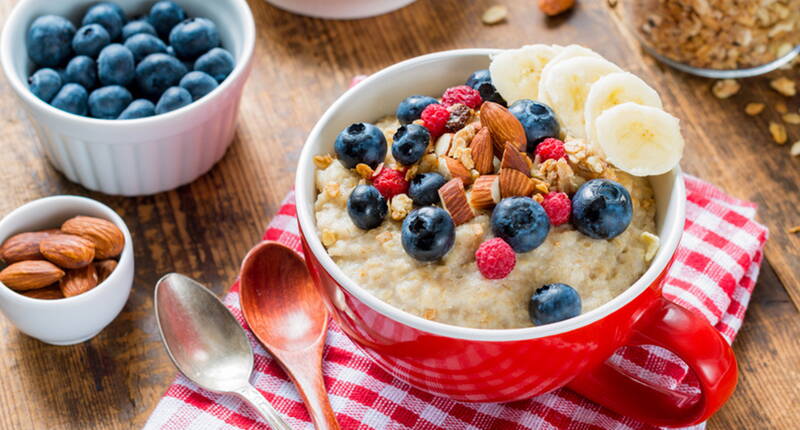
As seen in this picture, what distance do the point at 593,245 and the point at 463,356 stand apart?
A: 0.25 meters

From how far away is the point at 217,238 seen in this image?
175cm

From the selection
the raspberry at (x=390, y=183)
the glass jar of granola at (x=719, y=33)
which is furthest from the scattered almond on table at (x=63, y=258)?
the glass jar of granola at (x=719, y=33)

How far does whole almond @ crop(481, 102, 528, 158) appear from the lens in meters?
1.32

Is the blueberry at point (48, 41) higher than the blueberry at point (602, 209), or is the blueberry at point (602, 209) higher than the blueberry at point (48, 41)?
the blueberry at point (602, 209)

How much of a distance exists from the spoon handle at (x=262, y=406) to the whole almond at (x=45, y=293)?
14.8 inches

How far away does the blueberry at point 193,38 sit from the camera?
183cm

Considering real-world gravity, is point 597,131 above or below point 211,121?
above

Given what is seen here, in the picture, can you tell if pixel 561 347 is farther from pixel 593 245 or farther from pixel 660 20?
pixel 660 20

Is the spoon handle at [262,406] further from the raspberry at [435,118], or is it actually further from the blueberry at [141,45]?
the blueberry at [141,45]

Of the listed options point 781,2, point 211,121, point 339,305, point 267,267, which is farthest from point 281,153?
point 781,2

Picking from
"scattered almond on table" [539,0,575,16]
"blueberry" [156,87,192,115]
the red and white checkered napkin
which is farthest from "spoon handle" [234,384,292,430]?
"scattered almond on table" [539,0,575,16]

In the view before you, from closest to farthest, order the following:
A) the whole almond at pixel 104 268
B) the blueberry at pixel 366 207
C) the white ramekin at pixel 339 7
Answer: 1. the blueberry at pixel 366 207
2. the whole almond at pixel 104 268
3. the white ramekin at pixel 339 7

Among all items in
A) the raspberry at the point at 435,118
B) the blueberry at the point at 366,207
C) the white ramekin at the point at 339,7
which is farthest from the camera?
the white ramekin at the point at 339,7

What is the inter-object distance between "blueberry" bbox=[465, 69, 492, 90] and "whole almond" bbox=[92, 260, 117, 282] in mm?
705
